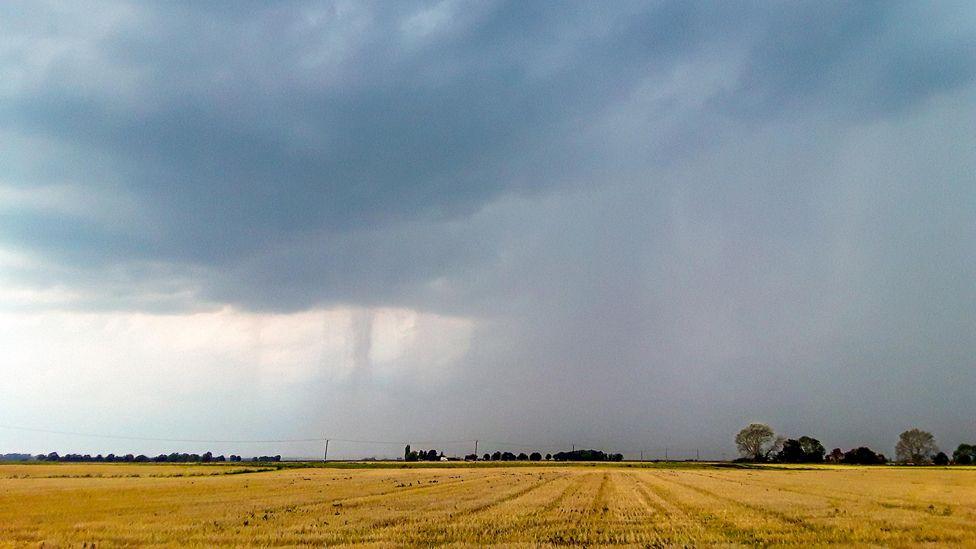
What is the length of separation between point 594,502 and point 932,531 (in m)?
20.1

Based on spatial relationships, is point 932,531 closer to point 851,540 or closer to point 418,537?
point 851,540

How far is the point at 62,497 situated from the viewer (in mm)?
45062

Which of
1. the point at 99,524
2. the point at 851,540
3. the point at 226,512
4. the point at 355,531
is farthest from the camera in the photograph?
the point at 226,512

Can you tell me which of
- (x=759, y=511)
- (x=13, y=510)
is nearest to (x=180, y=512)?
(x=13, y=510)

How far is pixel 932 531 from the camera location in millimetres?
26391

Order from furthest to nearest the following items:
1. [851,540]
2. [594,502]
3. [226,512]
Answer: [594,502] < [226,512] < [851,540]

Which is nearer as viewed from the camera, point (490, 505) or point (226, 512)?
point (226, 512)

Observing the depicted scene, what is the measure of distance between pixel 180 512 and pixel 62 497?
18.4 m

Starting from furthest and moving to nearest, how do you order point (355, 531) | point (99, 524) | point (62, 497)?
1. point (62, 497)
2. point (99, 524)
3. point (355, 531)

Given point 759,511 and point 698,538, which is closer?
point 698,538

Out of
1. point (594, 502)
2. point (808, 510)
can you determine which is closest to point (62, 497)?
point (594, 502)

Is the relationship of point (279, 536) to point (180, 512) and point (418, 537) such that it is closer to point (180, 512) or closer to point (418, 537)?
point (418, 537)

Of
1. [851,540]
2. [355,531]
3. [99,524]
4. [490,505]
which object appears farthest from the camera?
[490,505]

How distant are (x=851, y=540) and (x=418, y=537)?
18044mm
